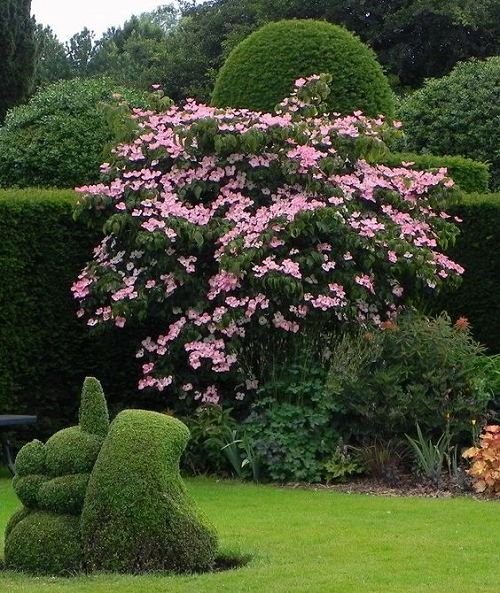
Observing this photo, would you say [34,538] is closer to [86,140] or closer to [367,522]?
[367,522]

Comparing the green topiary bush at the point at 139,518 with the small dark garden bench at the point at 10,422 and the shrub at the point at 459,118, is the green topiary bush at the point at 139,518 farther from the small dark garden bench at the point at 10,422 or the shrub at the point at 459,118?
the shrub at the point at 459,118

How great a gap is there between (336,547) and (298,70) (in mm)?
8195

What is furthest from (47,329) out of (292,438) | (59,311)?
(292,438)

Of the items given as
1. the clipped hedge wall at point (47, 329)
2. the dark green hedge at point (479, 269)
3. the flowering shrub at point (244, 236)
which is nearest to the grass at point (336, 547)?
the flowering shrub at point (244, 236)

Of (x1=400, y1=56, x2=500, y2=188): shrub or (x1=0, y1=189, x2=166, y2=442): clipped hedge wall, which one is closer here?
(x1=0, y1=189, x2=166, y2=442): clipped hedge wall

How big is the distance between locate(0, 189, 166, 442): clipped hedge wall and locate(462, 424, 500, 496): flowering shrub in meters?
3.80

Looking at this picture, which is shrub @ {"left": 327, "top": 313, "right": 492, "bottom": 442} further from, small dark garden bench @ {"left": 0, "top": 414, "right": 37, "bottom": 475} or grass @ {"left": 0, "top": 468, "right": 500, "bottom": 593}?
small dark garden bench @ {"left": 0, "top": 414, "right": 37, "bottom": 475}

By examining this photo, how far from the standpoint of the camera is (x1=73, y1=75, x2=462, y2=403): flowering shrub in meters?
10.3

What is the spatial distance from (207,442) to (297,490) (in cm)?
106

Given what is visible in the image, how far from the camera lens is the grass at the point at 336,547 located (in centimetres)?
570

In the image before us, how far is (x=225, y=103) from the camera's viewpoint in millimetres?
13953

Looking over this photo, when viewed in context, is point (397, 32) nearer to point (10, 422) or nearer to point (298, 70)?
point (298, 70)

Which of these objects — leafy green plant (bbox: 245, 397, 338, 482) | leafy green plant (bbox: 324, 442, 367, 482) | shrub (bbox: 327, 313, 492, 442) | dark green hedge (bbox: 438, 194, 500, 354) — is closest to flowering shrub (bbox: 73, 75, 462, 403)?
shrub (bbox: 327, 313, 492, 442)

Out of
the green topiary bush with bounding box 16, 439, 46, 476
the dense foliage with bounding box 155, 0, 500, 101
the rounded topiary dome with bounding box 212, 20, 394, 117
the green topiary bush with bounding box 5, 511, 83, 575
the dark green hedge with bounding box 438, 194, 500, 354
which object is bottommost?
the green topiary bush with bounding box 5, 511, 83, 575
